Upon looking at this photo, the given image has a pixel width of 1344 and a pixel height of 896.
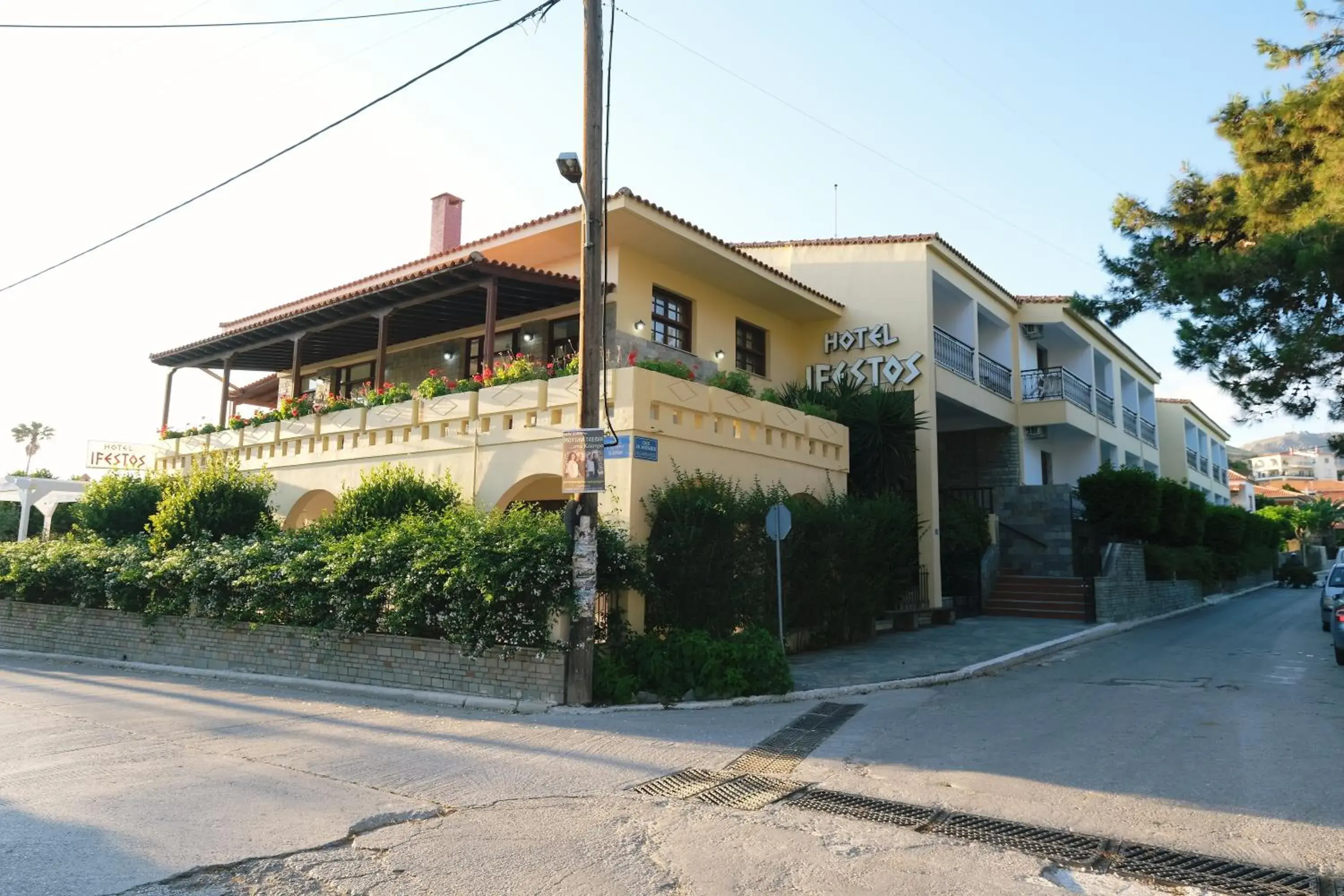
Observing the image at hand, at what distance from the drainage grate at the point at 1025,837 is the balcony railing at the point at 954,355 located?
49.6ft

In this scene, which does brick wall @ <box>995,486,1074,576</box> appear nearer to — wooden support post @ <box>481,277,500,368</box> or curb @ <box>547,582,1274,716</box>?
curb @ <box>547,582,1274,716</box>

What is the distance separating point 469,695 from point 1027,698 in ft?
22.2

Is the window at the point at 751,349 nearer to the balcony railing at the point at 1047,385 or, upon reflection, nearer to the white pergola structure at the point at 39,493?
the balcony railing at the point at 1047,385

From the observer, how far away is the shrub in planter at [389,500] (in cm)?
1342

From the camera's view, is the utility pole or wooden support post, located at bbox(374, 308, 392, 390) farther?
wooden support post, located at bbox(374, 308, 392, 390)

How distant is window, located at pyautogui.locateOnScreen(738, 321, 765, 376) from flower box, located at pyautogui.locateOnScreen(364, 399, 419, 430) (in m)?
7.40

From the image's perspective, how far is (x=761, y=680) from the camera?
33.8 feet

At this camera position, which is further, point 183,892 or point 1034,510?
point 1034,510

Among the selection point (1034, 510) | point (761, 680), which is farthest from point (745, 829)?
point (1034, 510)

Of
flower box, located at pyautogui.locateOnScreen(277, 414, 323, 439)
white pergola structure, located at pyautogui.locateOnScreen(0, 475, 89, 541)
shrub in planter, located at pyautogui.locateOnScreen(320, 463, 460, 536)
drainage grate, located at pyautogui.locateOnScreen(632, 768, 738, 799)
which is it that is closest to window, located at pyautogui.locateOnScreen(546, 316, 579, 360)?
shrub in planter, located at pyautogui.locateOnScreen(320, 463, 460, 536)

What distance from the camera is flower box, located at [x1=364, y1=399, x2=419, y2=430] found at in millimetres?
14727

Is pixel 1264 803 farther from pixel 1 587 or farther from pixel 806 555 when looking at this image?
pixel 1 587

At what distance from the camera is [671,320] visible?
1700 centimetres

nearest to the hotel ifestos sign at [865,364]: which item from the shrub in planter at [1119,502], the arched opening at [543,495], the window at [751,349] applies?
the window at [751,349]
